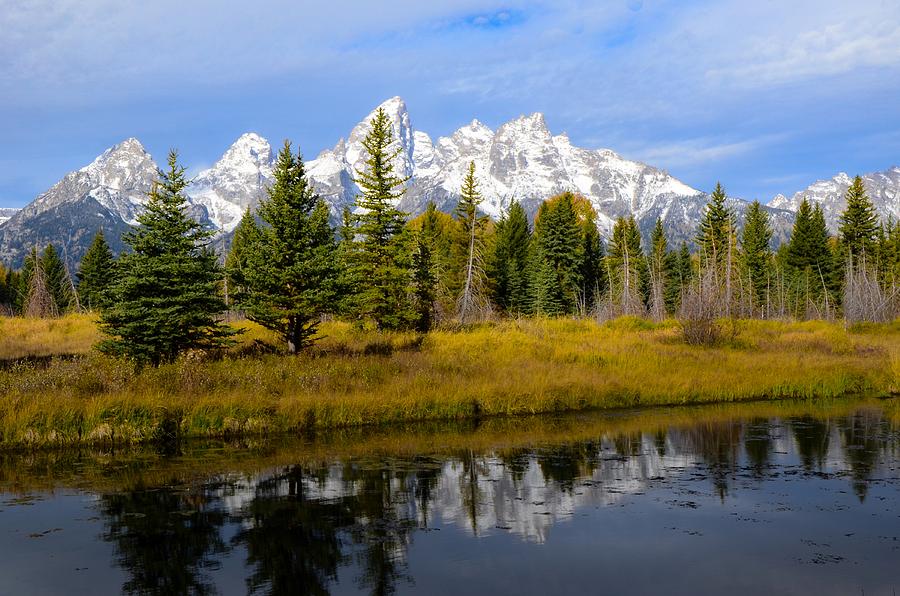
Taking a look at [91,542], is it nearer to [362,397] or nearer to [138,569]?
[138,569]

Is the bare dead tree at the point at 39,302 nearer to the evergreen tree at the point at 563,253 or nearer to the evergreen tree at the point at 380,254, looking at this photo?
the evergreen tree at the point at 380,254

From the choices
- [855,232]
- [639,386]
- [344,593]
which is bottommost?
[344,593]

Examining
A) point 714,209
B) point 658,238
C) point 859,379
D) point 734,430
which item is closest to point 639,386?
point 734,430

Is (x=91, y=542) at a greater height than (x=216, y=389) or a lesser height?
lesser

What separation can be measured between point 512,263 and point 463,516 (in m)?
58.4

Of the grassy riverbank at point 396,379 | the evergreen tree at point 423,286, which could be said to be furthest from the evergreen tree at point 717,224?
the evergreen tree at point 423,286

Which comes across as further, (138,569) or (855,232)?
(855,232)

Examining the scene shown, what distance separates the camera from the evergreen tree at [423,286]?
33.8m

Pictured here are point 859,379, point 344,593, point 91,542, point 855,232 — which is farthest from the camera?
point 855,232

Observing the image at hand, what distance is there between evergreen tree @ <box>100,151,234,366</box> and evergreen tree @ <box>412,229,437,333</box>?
12995 millimetres

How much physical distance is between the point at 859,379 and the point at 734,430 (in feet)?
36.9

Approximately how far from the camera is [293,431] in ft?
58.2

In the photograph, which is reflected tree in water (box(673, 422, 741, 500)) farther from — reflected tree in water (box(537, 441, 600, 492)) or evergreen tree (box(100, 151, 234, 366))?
evergreen tree (box(100, 151, 234, 366))

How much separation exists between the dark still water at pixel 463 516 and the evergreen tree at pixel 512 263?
4396 cm
